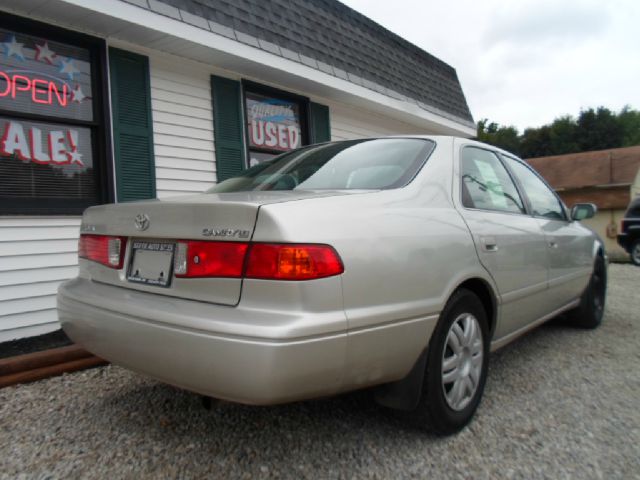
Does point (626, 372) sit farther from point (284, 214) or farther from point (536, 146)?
point (536, 146)

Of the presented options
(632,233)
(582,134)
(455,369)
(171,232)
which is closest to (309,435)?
→ (455,369)

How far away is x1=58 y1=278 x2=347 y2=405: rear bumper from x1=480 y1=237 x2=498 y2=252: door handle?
1.07 m

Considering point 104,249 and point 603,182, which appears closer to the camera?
point 104,249

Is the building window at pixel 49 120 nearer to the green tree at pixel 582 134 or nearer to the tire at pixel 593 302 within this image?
the tire at pixel 593 302

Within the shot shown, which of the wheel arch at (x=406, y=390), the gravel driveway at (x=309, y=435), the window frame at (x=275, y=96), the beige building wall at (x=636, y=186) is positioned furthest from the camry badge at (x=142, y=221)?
the beige building wall at (x=636, y=186)

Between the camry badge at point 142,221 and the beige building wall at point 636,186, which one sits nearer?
the camry badge at point 142,221

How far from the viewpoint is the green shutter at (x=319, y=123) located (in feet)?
20.5

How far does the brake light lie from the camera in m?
2.05

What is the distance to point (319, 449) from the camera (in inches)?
A: 79.7

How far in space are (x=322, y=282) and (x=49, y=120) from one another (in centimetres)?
347

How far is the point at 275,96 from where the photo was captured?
230 inches

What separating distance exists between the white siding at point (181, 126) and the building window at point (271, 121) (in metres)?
0.58

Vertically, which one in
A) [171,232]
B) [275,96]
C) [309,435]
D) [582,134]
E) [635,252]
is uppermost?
[582,134]

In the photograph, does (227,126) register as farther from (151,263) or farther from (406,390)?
(406,390)
